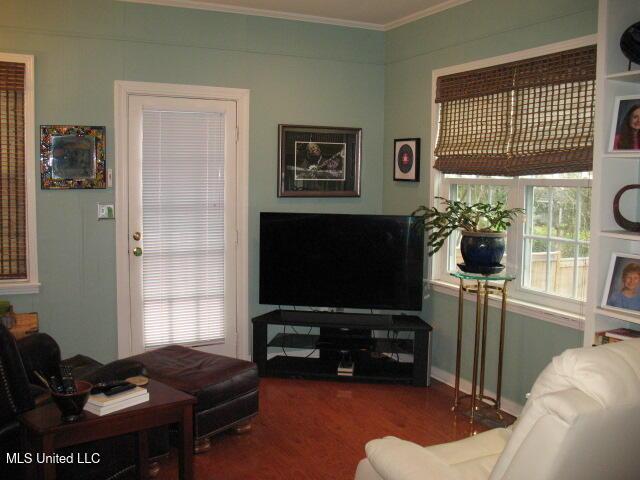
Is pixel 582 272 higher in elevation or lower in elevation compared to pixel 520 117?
lower

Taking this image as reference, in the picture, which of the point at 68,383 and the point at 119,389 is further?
the point at 119,389

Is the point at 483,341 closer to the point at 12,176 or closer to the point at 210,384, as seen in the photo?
the point at 210,384

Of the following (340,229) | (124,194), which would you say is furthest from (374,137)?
(124,194)

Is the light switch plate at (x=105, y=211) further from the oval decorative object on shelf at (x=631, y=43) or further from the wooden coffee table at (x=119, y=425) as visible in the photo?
the oval decorative object on shelf at (x=631, y=43)

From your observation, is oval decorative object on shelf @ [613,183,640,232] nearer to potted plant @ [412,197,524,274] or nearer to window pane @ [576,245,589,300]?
window pane @ [576,245,589,300]

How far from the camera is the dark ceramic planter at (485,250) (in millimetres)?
3939

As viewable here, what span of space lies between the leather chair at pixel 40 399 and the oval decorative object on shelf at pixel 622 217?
246 centimetres

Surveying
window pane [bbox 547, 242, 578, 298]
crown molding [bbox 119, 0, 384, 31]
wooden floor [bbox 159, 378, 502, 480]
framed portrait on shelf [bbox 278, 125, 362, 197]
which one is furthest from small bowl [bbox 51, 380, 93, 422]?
crown molding [bbox 119, 0, 384, 31]

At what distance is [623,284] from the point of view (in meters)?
3.22

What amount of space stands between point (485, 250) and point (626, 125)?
3.64 ft

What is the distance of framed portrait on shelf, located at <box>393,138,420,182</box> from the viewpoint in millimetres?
5039

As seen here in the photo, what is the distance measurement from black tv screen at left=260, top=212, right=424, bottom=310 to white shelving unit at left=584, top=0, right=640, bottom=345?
5.26ft

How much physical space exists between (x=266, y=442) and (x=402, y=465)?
1.74 m

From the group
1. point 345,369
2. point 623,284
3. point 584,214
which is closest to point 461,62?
point 584,214
